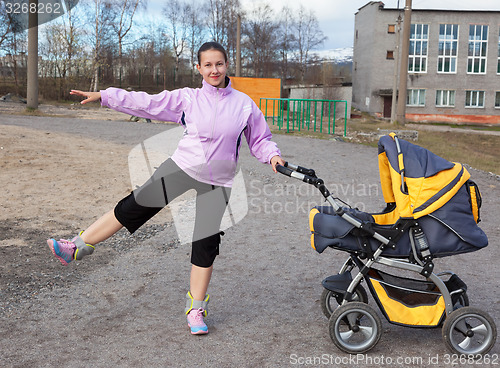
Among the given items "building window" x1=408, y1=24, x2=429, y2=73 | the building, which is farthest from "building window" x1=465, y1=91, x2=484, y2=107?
"building window" x1=408, y1=24, x2=429, y2=73

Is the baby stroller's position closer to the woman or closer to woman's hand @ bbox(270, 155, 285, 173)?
woman's hand @ bbox(270, 155, 285, 173)

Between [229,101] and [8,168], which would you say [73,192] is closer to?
[8,168]

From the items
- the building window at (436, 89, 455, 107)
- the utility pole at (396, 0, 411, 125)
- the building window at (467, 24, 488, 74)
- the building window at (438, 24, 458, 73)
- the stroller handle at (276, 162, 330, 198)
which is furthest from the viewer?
the building window at (467, 24, 488, 74)

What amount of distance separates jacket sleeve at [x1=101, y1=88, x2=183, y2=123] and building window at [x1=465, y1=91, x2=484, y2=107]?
52.0 m

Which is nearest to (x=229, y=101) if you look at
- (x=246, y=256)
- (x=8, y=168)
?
(x=246, y=256)

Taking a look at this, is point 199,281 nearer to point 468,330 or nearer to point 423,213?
point 423,213

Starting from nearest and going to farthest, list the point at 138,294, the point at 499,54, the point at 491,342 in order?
the point at 491,342 < the point at 138,294 < the point at 499,54

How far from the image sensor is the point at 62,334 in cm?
368

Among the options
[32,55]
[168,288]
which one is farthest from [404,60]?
[168,288]

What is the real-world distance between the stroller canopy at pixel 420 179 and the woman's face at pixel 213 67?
1.19 m

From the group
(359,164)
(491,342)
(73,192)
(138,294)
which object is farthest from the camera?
(359,164)

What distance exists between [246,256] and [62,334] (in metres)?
2.23

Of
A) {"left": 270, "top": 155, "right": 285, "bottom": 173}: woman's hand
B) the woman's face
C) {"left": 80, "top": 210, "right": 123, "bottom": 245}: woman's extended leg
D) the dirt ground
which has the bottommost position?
the dirt ground

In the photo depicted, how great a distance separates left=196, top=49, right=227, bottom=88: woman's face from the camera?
12.1ft
